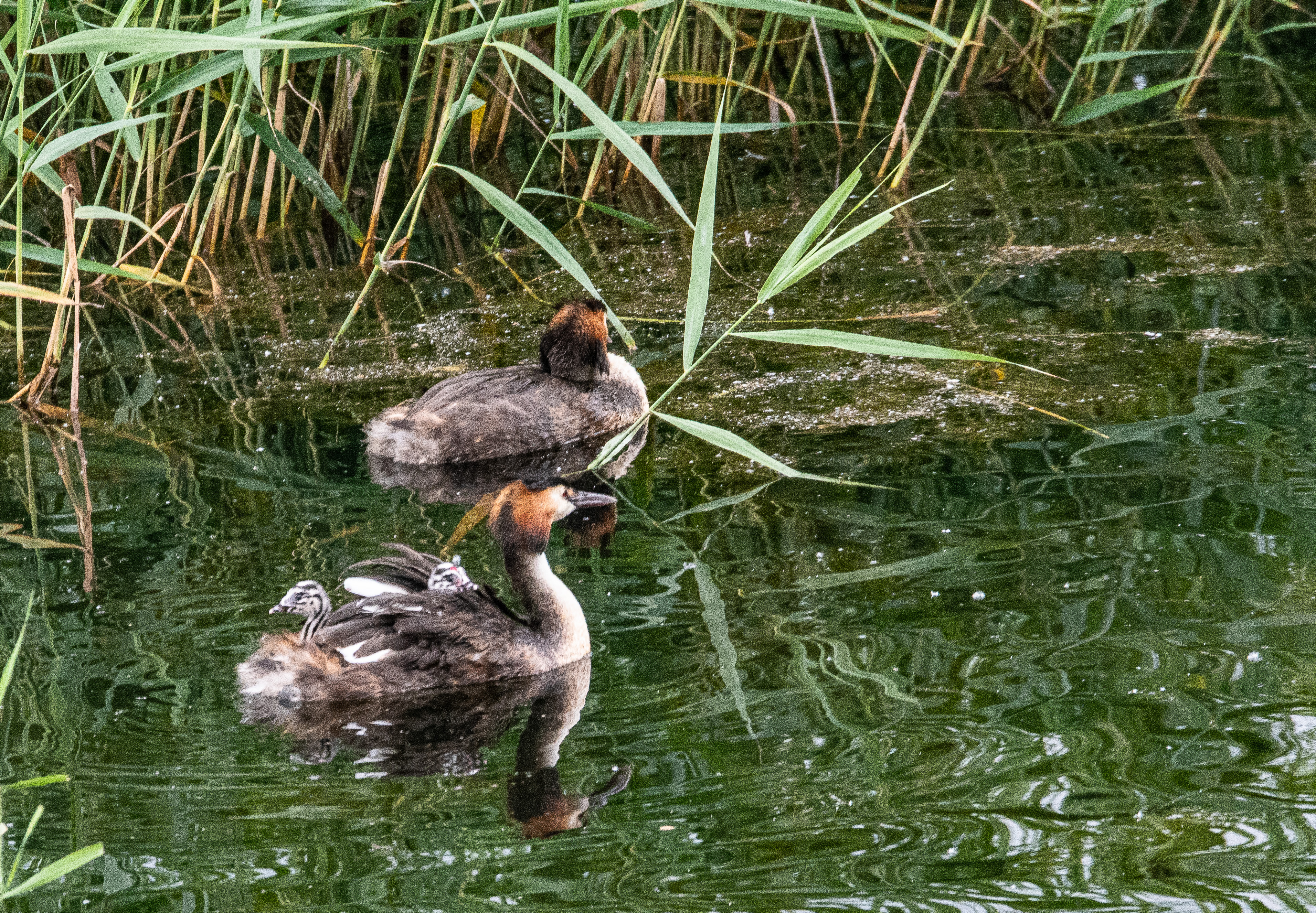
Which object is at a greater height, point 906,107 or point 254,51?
point 254,51

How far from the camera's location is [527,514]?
4.20 m

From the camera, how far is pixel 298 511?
5055 millimetres

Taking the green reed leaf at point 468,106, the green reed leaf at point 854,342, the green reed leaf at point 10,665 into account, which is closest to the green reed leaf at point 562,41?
the green reed leaf at point 468,106

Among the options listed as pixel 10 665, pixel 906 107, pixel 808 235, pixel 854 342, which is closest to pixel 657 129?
pixel 808 235

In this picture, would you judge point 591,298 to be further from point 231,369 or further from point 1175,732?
point 1175,732

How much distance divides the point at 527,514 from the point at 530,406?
5.36 ft

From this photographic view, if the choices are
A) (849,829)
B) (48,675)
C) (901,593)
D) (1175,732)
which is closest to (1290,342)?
(901,593)

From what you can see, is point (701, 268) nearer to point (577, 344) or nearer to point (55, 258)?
point (577, 344)

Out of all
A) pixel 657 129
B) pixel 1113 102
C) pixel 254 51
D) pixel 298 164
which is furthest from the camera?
pixel 1113 102

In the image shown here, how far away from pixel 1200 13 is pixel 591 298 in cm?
630

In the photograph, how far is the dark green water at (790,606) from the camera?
3.16 m

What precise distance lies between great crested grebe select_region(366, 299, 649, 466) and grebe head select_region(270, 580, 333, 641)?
4.84ft

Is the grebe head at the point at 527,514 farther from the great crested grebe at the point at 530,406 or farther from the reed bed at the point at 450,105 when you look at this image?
the great crested grebe at the point at 530,406

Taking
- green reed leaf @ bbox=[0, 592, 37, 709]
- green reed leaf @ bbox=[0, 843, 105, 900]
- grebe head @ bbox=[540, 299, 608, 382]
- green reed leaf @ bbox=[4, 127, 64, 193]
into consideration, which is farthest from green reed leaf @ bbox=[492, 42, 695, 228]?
green reed leaf @ bbox=[0, 843, 105, 900]
